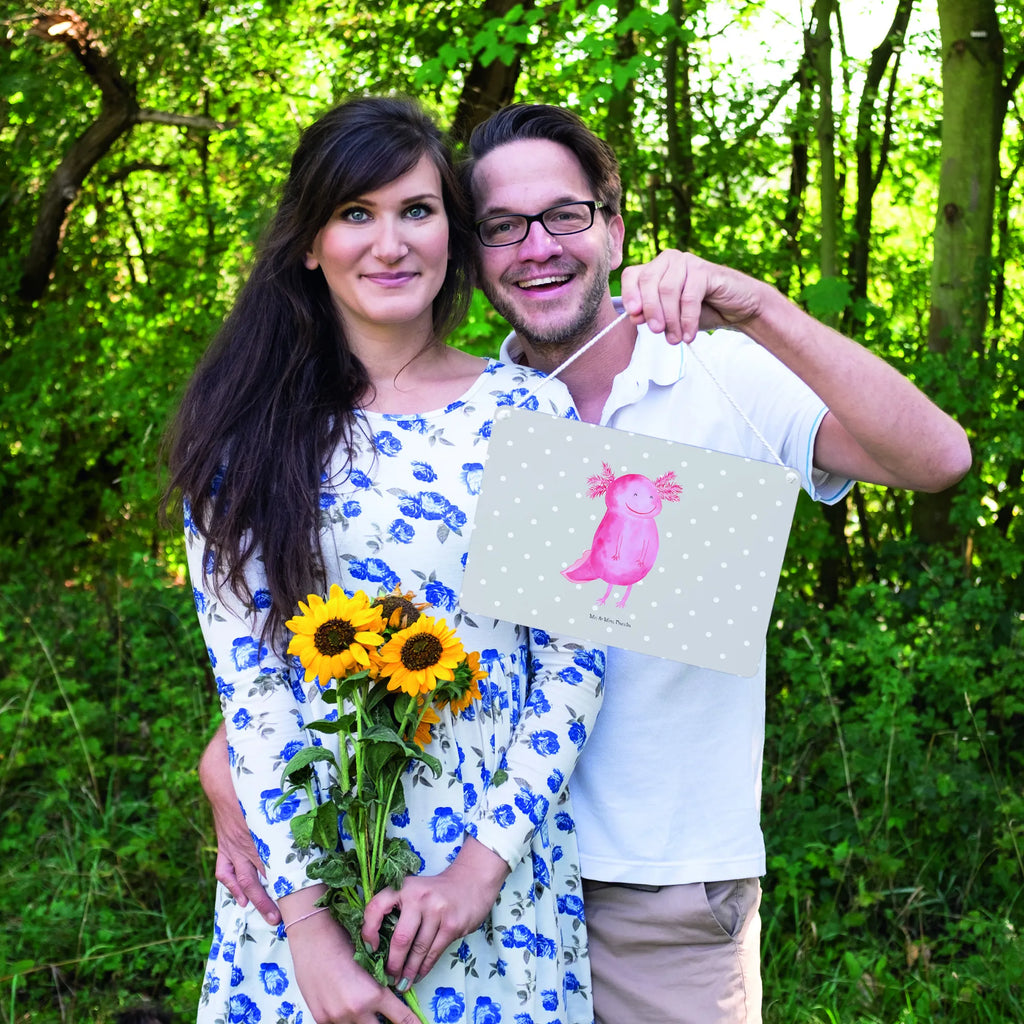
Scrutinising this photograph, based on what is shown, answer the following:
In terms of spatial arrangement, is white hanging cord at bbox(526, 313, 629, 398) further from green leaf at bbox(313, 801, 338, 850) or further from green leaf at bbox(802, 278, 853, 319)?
green leaf at bbox(802, 278, 853, 319)

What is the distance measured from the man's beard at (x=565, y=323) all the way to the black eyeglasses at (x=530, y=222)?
9 cm

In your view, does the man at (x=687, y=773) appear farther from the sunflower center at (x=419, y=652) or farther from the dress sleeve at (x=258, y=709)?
the sunflower center at (x=419, y=652)

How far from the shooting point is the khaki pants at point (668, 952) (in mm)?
1943

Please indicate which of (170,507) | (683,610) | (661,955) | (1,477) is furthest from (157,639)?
(683,610)

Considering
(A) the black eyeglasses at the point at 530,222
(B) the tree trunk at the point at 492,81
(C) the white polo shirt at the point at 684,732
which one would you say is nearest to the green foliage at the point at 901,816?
(C) the white polo shirt at the point at 684,732

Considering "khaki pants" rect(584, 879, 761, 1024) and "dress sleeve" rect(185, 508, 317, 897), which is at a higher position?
"dress sleeve" rect(185, 508, 317, 897)

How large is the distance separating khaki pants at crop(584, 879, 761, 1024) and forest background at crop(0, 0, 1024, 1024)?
3.78ft

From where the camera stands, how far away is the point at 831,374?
171cm

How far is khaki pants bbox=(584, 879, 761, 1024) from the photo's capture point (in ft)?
Answer: 6.38

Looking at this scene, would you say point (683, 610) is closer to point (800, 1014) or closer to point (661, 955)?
point (661, 955)

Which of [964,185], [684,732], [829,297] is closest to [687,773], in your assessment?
[684,732]

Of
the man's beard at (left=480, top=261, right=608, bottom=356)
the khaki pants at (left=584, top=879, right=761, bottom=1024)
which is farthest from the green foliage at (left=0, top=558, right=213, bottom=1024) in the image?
the man's beard at (left=480, top=261, right=608, bottom=356)

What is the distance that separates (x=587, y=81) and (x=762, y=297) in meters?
3.56

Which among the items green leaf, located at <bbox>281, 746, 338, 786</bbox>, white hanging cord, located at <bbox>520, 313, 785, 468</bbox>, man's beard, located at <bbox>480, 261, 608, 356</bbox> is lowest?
green leaf, located at <bbox>281, 746, 338, 786</bbox>
